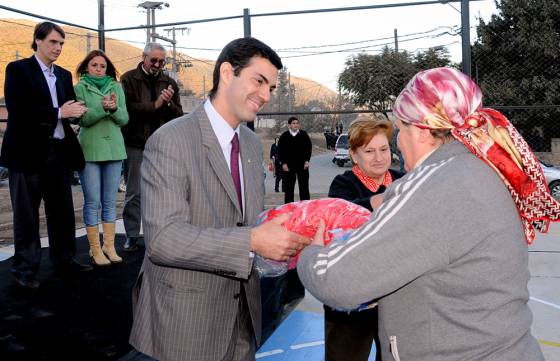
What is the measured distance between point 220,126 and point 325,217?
1.59 feet

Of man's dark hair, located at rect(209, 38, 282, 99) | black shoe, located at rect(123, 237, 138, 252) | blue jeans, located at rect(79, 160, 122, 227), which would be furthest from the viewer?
black shoe, located at rect(123, 237, 138, 252)

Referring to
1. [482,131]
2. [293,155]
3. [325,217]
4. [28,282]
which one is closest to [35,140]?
[28,282]

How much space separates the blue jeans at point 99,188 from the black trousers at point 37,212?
198 mm

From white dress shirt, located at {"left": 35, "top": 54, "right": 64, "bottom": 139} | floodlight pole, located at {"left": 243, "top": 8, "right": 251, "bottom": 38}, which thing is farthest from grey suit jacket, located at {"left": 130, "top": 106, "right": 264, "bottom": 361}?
floodlight pole, located at {"left": 243, "top": 8, "right": 251, "bottom": 38}

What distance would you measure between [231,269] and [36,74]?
3038 mm

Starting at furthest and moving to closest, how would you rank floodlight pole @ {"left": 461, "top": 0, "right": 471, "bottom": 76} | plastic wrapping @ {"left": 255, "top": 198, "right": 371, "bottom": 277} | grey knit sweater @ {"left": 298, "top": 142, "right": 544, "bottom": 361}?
floodlight pole @ {"left": 461, "top": 0, "right": 471, "bottom": 76} < plastic wrapping @ {"left": 255, "top": 198, "right": 371, "bottom": 277} < grey knit sweater @ {"left": 298, "top": 142, "right": 544, "bottom": 361}

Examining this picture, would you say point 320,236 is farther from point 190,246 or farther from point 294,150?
point 294,150

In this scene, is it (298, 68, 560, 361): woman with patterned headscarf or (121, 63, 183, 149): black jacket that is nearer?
(298, 68, 560, 361): woman with patterned headscarf

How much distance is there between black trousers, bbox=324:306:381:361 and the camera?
2.71 meters

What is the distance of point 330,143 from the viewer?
32406 mm

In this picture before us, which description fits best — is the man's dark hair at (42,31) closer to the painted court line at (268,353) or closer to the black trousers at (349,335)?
the painted court line at (268,353)

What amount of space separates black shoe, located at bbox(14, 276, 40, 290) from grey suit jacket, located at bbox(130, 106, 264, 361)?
2393 mm

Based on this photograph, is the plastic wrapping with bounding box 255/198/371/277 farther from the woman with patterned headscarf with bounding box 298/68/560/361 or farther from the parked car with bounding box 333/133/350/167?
the parked car with bounding box 333/133/350/167

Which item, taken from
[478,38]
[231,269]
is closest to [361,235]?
[231,269]
